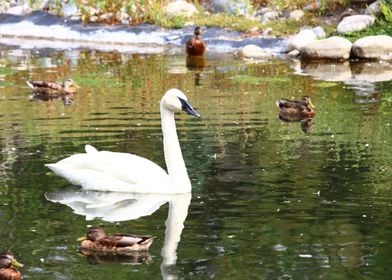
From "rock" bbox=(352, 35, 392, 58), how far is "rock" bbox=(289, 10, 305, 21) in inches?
193

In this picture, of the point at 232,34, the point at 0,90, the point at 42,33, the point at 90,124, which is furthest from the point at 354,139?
the point at 42,33

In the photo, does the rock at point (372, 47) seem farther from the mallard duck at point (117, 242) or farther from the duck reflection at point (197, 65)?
the mallard duck at point (117, 242)

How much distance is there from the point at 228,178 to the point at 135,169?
135cm

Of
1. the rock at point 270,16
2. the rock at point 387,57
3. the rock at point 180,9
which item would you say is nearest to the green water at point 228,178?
the rock at point 387,57

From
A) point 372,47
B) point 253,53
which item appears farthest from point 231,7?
point 372,47

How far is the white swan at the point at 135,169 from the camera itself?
1338cm

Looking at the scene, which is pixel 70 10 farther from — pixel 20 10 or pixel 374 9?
pixel 374 9

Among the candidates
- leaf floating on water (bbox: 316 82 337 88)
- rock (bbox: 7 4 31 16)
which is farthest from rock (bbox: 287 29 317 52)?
rock (bbox: 7 4 31 16)

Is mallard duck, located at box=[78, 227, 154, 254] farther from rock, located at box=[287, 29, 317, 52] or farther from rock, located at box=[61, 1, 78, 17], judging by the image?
rock, located at box=[61, 1, 78, 17]

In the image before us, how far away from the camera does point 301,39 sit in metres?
31.0

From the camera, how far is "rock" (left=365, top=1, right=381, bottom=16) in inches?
1272

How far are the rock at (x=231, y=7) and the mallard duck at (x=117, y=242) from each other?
82.3 feet

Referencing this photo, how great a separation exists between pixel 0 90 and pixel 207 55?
A: 8.86 metres

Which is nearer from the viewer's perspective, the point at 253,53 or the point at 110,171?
the point at 110,171
